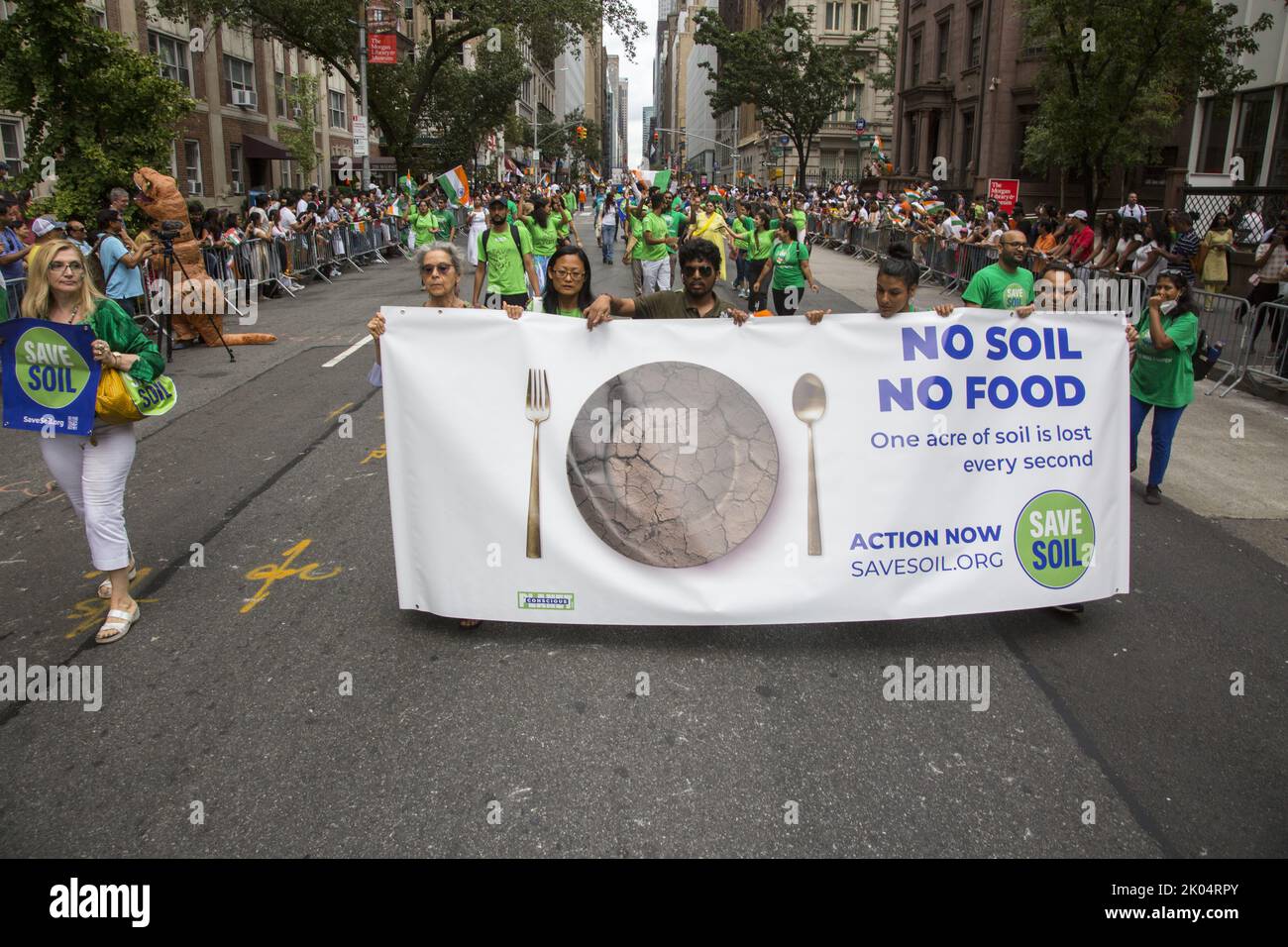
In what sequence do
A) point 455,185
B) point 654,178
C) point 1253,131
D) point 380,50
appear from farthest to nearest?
1. point 380,50
2. point 654,178
3. point 455,185
4. point 1253,131

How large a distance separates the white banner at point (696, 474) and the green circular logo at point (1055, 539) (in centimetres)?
1

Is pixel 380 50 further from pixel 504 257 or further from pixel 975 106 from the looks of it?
pixel 504 257

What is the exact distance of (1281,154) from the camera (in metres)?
21.7

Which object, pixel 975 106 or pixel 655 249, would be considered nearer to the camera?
pixel 655 249

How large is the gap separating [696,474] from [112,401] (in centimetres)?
276

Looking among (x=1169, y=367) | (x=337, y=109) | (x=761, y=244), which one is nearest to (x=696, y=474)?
(x=1169, y=367)

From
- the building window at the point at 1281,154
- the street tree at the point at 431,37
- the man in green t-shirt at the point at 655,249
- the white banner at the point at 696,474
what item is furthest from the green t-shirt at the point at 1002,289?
the street tree at the point at 431,37

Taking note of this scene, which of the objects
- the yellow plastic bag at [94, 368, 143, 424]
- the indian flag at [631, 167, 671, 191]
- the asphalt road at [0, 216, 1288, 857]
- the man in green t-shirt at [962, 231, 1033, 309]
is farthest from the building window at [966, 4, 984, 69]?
the yellow plastic bag at [94, 368, 143, 424]

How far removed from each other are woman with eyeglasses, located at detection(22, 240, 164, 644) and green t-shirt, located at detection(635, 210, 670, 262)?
1041 centimetres

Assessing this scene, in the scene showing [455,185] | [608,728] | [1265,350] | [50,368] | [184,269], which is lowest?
[608,728]

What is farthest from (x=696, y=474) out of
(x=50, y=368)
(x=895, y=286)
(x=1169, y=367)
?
(x=1169, y=367)

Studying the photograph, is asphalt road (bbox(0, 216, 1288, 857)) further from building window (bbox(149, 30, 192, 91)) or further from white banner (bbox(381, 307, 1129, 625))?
building window (bbox(149, 30, 192, 91))

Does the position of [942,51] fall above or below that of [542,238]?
above

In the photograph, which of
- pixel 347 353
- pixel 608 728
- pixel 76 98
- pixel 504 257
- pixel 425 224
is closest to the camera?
pixel 608 728
